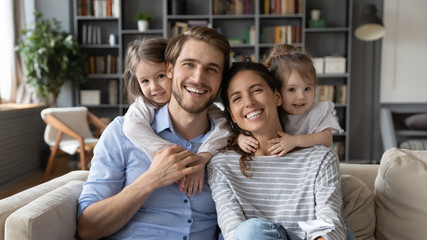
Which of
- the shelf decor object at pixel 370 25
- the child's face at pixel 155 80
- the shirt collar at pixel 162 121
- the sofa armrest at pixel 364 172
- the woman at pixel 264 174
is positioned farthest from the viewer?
the shelf decor object at pixel 370 25

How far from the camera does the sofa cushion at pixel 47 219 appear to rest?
4.38ft

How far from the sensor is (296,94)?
1682 millimetres

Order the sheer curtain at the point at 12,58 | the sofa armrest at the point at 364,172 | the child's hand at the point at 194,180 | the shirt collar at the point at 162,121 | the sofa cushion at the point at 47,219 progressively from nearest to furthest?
the sofa cushion at the point at 47,219
the child's hand at the point at 194,180
the shirt collar at the point at 162,121
the sofa armrest at the point at 364,172
the sheer curtain at the point at 12,58

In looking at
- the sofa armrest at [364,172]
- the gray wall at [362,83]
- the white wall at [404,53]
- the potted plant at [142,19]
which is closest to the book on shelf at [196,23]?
the potted plant at [142,19]

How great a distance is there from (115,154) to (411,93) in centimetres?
509

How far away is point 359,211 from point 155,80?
1.03 meters

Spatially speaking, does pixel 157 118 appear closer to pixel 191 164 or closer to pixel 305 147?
pixel 191 164

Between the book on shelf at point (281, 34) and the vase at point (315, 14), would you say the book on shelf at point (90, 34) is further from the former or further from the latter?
the vase at point (315, 14)

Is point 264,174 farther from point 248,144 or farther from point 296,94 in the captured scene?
point 296,94

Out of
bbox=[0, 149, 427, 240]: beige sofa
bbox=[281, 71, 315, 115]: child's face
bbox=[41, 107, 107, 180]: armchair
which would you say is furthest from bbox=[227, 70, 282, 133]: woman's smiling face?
bbox=[41, 107, 107, 180]: armchair

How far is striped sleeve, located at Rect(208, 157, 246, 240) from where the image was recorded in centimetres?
142

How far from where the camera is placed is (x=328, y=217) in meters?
1.38

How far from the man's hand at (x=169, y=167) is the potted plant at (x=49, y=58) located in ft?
13.3

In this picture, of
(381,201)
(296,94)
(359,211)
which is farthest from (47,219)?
(381,201)
